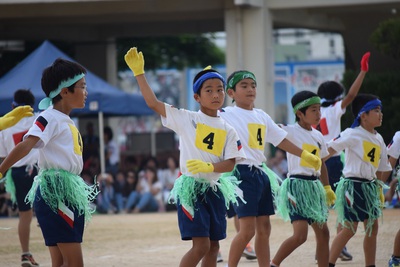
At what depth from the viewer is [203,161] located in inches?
287

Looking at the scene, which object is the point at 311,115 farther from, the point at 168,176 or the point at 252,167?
the point at 168,176

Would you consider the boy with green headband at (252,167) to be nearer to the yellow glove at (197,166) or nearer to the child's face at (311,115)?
the child's face at (311,115)

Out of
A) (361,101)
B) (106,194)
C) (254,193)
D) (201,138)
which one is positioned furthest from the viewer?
(106,194)

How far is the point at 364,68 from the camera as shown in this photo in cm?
1073

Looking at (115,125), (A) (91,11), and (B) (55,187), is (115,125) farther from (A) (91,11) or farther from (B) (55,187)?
(B) (55,187)

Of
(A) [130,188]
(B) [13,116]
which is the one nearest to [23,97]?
(B) [13,116]

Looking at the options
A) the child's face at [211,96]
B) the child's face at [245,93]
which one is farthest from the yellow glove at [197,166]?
the child's face at [245,93]

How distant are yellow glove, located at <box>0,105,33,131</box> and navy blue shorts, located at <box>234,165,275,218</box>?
244cm

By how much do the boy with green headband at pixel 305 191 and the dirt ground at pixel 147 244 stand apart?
1285mm

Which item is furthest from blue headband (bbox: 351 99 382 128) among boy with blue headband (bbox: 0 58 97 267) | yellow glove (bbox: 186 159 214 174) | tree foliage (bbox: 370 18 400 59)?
tree foliage (bbox: 370 18 400 59)

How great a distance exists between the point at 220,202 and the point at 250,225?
1.17 metres

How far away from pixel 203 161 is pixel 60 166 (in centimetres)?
115

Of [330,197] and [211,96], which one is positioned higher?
[211,96]

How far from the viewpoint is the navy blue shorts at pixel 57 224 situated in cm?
667
